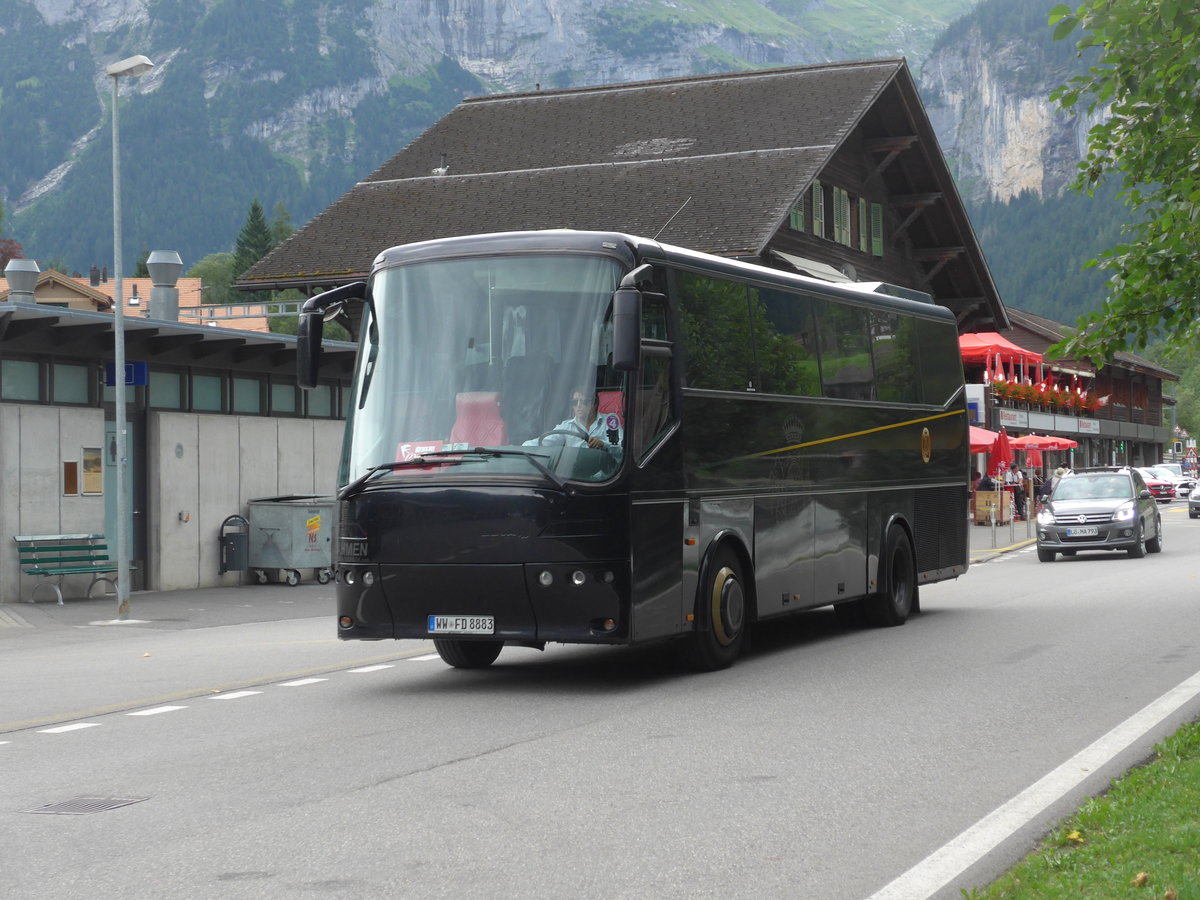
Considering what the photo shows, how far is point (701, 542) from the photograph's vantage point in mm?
13078

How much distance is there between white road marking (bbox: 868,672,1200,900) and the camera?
246 inches

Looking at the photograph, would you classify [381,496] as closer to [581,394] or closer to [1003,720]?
[581,394]

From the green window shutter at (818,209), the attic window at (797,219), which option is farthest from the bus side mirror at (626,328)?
the green window shutter at (818,209)

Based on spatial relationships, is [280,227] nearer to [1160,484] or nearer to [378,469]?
[1160,484]

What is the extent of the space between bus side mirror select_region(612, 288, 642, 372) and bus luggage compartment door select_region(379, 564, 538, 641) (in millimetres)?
1601

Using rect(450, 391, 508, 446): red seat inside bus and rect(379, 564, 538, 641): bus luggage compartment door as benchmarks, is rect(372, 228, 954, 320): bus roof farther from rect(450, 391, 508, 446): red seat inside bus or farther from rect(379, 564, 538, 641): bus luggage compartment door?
rect(379, 564, 538, 641): bus luggage compartment door

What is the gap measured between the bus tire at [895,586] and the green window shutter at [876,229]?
27.7 metres

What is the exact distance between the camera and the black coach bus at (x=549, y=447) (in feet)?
38.9

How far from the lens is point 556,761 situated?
916 cm

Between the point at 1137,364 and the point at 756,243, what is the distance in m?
61.0

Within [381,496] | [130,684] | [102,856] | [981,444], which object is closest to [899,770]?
[102,856]

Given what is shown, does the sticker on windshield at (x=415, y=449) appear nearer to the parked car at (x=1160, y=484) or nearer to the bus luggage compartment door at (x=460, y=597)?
the bus luggage compartment door at (x=460, y=597)

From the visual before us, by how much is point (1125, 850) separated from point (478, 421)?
21.3ft

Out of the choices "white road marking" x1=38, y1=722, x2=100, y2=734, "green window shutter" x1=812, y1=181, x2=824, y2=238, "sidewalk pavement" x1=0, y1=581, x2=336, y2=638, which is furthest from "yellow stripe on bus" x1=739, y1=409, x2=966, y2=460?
"green window shutter" x1=812, y1=181, x2=824, y2=238
